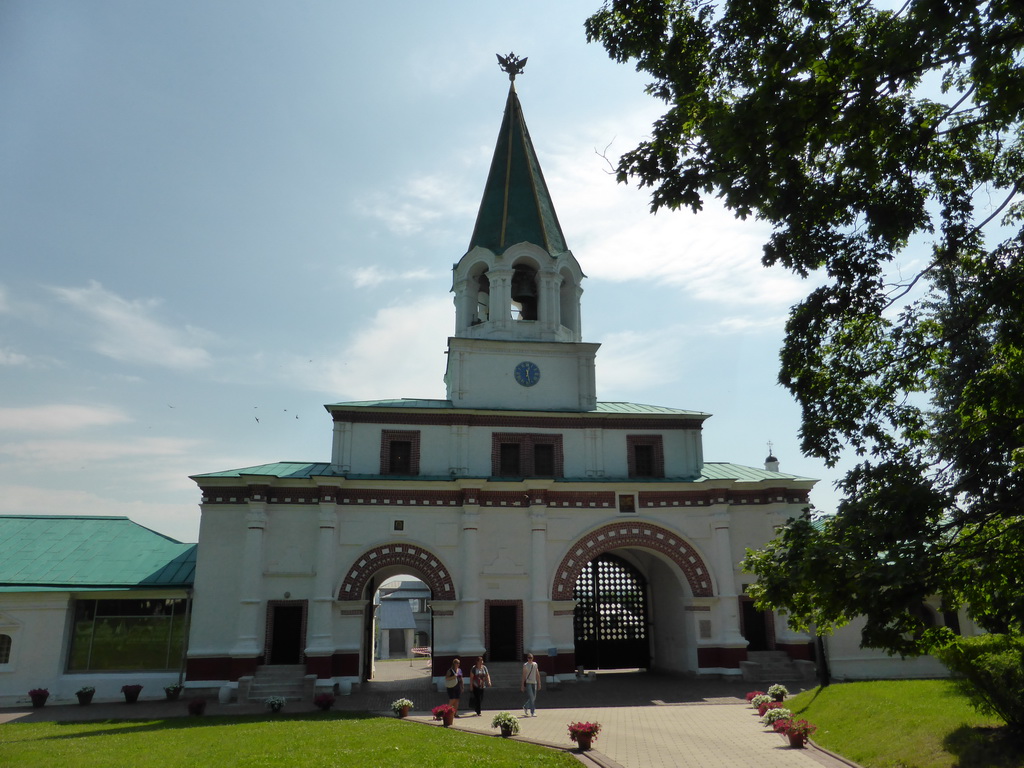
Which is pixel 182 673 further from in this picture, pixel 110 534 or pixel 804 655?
pixel 804 655

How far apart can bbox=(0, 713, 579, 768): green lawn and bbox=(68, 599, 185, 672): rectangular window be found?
16.9ft

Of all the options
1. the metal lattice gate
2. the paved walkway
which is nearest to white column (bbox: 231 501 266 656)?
the paved walkway

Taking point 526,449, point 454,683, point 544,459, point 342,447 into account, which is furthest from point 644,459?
point 454,683

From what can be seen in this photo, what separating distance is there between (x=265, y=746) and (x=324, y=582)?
952 centimetres

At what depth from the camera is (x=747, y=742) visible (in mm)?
13539

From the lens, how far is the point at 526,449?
24828 millimetres

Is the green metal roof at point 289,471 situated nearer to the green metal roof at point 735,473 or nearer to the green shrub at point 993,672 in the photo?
the green metal roof at point 735,473

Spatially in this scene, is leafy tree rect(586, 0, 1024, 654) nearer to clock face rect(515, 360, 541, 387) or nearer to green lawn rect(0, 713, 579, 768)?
green lawn rect(0, 713, 579, 768)

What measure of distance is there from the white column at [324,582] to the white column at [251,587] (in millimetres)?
1552

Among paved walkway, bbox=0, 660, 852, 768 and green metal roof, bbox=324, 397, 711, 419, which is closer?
paved walkway, bbox=0, 660, 852, 768

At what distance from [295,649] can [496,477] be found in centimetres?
797

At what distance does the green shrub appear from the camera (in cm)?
1071

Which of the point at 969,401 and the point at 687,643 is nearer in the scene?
the point at 969,401

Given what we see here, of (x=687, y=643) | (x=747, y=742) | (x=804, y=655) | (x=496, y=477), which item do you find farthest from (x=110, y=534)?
(x=804, y=655)
